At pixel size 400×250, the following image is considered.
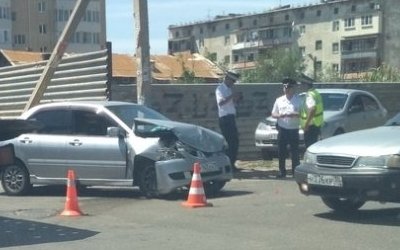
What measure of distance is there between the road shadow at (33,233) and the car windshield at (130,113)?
Result: 10.0ft

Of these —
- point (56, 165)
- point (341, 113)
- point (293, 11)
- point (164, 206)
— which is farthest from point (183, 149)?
point (293, 11)

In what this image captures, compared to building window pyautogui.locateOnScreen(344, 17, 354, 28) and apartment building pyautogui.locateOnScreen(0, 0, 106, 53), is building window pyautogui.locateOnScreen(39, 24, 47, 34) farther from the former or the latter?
building window pyautogui.locateOnScreen(344, 17, 354, 28)

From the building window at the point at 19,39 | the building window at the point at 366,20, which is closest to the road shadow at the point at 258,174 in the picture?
the building window at the point at 19,39

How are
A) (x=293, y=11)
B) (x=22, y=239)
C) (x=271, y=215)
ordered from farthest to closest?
(x=293, y=11)
(x=271, y=215)
(x=22, y=239)

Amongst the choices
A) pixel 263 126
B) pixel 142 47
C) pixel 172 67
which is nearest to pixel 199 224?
pixel 142 47

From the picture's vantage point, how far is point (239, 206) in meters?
12.5

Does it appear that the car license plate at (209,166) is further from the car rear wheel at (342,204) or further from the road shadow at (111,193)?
the car rear wheel at (342,204)

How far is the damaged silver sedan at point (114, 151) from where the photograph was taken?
13430 mm

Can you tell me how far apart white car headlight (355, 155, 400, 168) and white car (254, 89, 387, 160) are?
8630 mm

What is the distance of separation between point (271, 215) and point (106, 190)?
4594 mm

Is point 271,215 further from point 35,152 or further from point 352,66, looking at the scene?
point 352,66

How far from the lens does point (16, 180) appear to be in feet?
47.8

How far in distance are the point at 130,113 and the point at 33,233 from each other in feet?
13.9

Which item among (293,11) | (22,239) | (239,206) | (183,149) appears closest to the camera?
(22,239)
